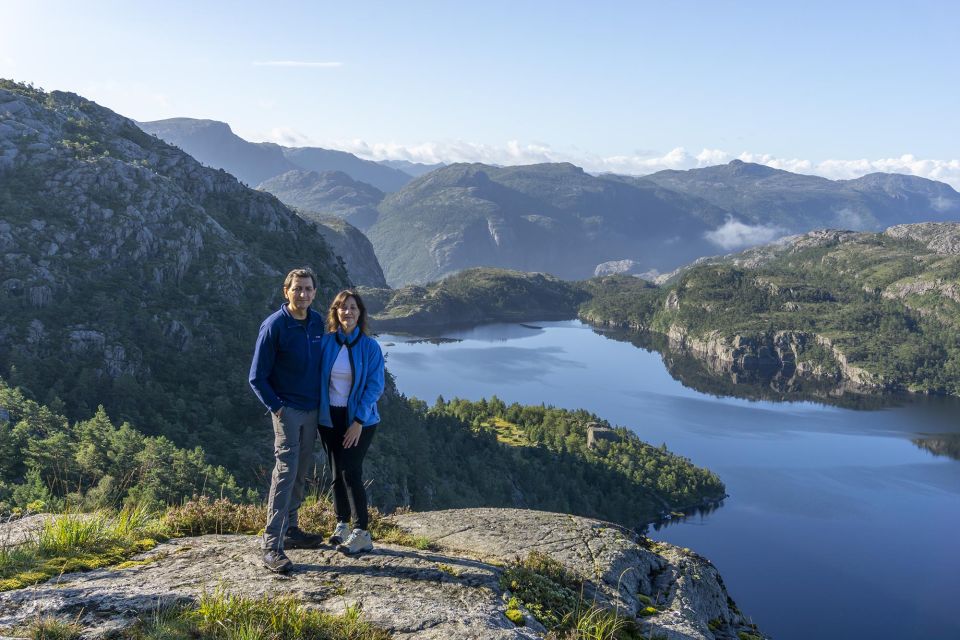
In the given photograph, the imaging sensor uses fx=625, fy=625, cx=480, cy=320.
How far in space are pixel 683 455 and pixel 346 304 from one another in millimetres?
139222

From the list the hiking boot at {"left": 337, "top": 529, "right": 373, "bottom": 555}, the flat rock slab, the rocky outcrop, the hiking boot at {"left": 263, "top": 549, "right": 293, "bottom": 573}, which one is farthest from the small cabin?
the hiking boot at {"left": 263, "top": 549, "right": 293, "bottom": 573}

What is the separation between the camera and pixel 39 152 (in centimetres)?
7362

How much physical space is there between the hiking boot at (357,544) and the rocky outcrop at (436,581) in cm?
14

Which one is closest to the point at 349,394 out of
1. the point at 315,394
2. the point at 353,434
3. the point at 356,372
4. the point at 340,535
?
the point at 356,372

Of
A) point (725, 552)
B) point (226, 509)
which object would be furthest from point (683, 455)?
point (226, 509)

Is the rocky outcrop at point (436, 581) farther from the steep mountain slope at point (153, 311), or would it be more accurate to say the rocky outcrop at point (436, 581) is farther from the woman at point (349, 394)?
the steep mountain slope at point (153, 311)

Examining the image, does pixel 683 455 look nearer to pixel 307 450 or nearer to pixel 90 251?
pixel 90 251

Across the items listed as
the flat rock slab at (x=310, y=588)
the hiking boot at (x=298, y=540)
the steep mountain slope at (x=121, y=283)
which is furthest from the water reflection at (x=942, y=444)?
the hiking boot at (x=298, y=540)

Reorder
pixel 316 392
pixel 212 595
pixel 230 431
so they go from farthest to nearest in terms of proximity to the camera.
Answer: pixel 230 431 → pixel 316 392 → pixel 212 595

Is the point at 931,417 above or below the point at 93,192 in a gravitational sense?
below

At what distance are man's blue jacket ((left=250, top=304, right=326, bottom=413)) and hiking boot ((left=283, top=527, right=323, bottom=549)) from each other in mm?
1973

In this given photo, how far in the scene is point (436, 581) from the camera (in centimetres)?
857

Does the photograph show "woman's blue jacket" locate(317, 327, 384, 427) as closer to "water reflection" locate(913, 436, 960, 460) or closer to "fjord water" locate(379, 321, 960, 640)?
"fjord water" locate(379, 321, 960, 640)

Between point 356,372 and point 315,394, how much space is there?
0.69 meters
